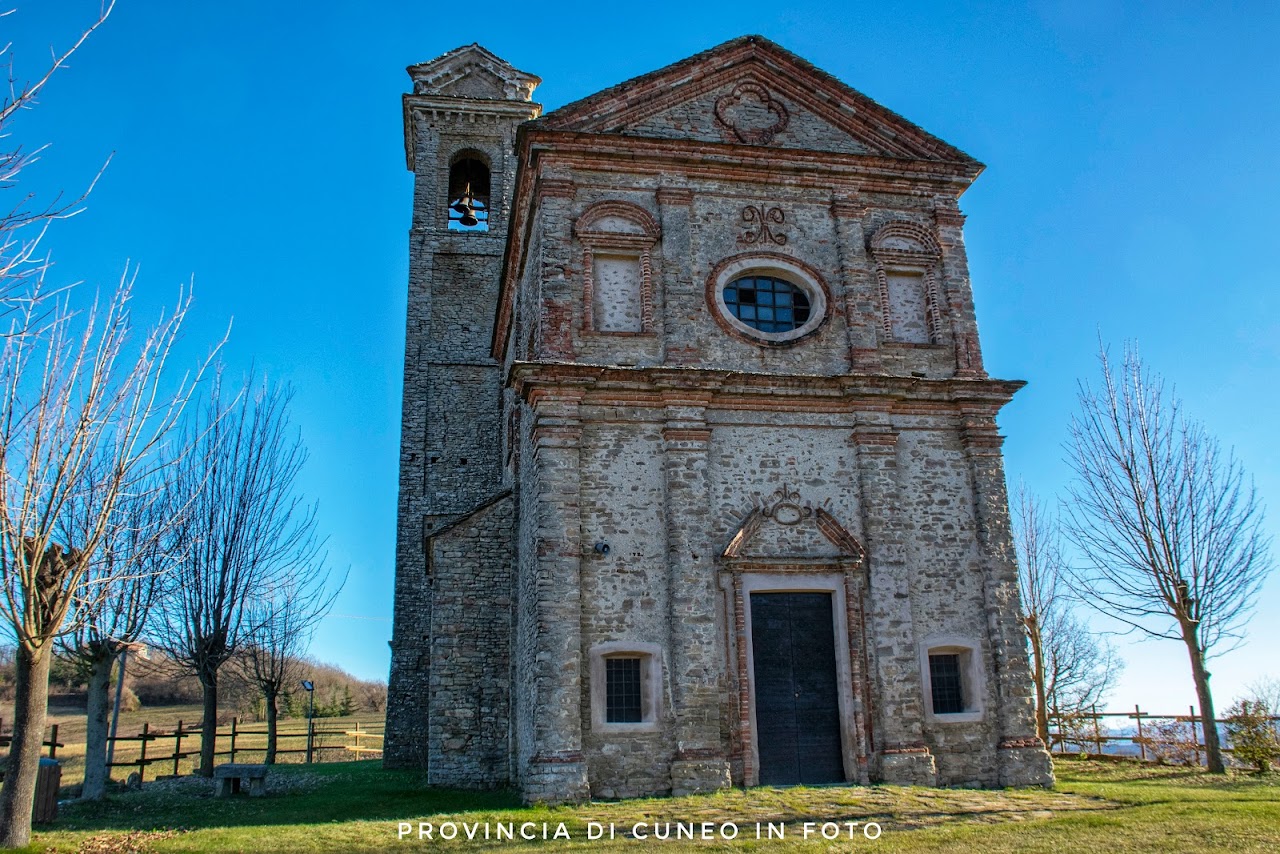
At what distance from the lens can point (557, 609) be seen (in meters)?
12.3

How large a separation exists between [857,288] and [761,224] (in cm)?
191

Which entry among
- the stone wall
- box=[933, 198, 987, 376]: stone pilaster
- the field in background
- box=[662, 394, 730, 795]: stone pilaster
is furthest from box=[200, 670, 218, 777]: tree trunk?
box=[933, 198, 987, 376]: stone pilaster

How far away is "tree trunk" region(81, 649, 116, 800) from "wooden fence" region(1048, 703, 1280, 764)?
18.2m

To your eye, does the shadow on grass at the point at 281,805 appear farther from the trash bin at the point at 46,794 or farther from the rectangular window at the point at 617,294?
the rectangular window at the point at 617,294

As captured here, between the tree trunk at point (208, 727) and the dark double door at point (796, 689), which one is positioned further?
the tree trunk at point (208, 727)

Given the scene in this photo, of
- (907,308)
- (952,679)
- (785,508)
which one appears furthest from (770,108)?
(952,679)

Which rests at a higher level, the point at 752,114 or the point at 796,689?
the point at 752,114

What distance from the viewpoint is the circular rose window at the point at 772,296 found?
48.3 feet

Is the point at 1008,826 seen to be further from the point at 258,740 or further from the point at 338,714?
the point at 338,714

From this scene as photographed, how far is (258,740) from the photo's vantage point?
33000mm

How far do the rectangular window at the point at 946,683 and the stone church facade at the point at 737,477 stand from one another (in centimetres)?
4

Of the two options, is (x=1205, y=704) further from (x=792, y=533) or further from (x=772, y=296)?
(x=772, y=296)

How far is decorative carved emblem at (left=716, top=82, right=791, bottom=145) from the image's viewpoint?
51.3 feet

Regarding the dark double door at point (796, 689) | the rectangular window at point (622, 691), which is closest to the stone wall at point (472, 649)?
the rectangular window at point (622, 691)
